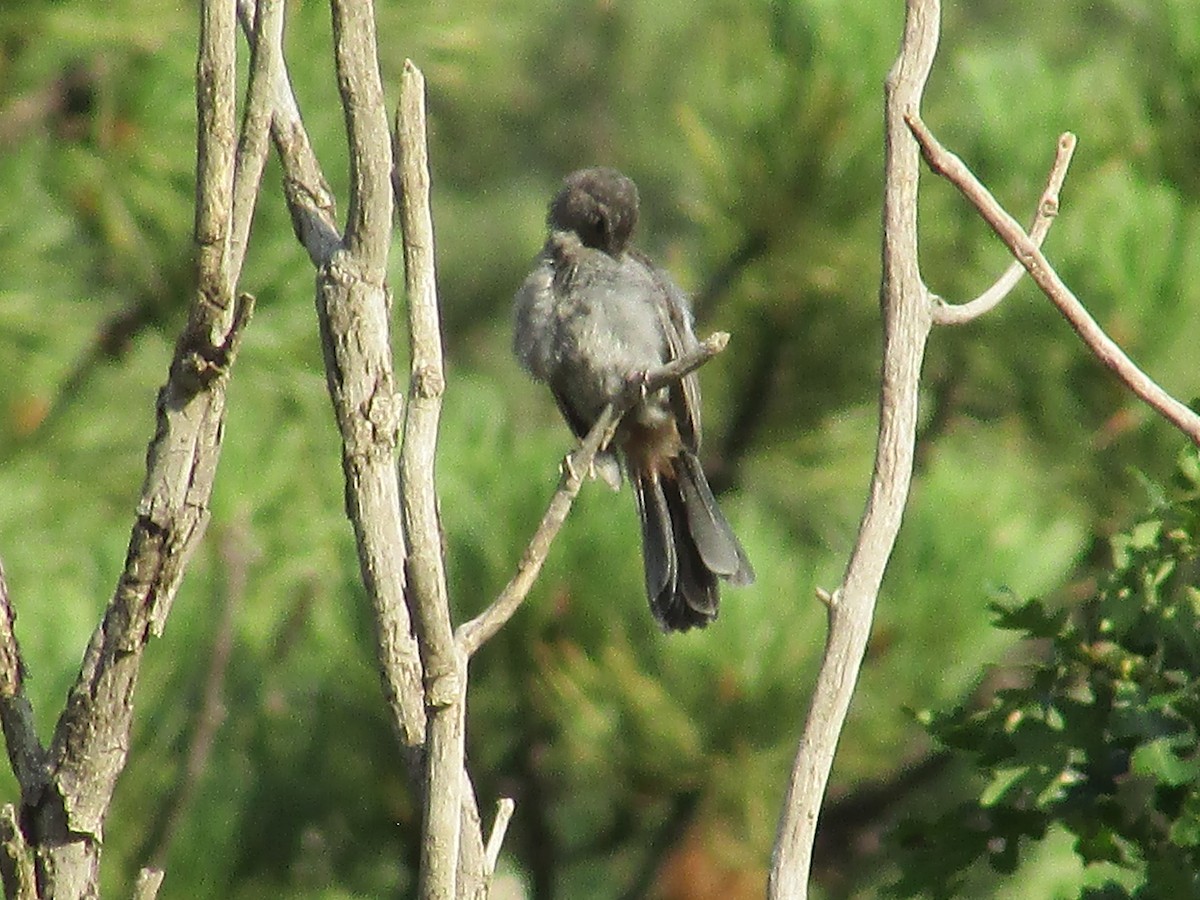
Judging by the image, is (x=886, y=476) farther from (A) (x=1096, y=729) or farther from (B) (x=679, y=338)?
(B) (x=679, y=338)

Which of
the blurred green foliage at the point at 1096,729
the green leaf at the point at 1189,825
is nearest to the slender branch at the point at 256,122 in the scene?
the blurred green foliage at the point at 1096,729

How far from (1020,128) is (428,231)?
97.3 inches

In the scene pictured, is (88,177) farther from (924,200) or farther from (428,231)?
(428,231)

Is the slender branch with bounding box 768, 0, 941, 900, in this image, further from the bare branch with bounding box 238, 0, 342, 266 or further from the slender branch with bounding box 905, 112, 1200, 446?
the bare branch with bounding box 238, 0, 342, 266

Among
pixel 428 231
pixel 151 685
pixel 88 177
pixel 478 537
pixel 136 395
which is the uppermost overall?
pixel 88 177

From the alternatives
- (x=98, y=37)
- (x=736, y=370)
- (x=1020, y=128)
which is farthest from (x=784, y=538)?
(x=98, y=37)

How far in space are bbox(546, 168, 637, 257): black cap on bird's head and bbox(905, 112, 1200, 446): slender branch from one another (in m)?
1.76

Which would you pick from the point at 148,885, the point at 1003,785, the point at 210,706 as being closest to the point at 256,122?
the point at 148,885

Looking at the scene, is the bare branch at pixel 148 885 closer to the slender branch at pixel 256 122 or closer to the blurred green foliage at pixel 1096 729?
the slender branch at pixel 256 122

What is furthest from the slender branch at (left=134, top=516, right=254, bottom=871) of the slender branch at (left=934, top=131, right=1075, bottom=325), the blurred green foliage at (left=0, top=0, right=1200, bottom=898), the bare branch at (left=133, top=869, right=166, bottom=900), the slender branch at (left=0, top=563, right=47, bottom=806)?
the slender branch at (left=934, top=131, right=1075, bottom=325)

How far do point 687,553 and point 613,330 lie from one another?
573 millimetres

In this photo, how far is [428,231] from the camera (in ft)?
4.68

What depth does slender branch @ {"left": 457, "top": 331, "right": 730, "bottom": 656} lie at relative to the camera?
4.68 ft

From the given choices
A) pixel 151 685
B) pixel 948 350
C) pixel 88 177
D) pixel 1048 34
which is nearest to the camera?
pixel 151 685
